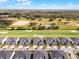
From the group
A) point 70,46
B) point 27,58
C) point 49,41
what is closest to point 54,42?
point 49,41

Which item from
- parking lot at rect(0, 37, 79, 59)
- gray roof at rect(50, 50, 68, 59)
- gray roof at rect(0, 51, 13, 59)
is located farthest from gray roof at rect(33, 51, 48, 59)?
gray roof at rect(0, 51, 13, 59)

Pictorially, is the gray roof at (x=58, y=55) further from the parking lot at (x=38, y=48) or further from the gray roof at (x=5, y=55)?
the gray roof at (x=5, y=55)

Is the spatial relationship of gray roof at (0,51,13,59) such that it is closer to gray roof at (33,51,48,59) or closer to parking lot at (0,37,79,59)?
parking lot at (0,37,79,59)

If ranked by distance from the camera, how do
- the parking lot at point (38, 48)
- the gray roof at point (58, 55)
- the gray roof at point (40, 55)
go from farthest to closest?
the parking lot at point (38, 48)
the gray roof at point (40, 55)
the gray roof at point (58, 55)

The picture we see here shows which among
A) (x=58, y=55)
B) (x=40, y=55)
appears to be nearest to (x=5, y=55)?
(x=40, y=55)

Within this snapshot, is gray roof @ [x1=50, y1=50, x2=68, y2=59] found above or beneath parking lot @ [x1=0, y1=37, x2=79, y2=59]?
above

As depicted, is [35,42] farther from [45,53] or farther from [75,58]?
[75,58]

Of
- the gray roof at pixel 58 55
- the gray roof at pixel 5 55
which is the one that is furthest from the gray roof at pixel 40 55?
the gray roof at pixel 5 55

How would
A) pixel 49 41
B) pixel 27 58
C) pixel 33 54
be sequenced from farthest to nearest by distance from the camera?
pixel 49 41 < pixel 33 54 < pixel 27 58

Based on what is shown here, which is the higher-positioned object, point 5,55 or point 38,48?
point 5,55

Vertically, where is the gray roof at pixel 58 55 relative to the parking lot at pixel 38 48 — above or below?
above

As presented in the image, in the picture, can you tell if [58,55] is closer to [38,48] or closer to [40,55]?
[40,55]
